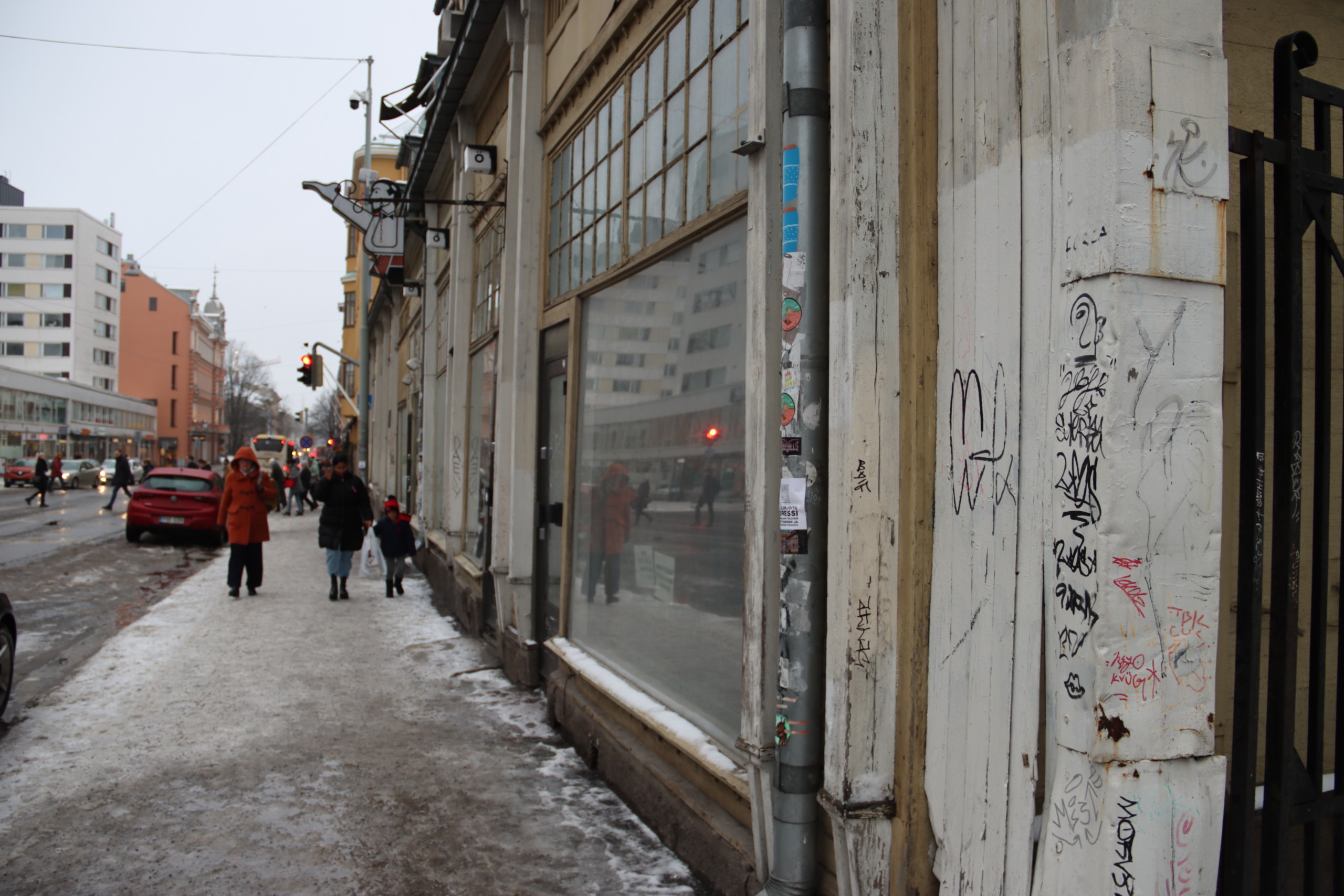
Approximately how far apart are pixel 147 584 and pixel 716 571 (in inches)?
443

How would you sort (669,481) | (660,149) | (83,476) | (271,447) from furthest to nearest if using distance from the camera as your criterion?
(271,447)
(83,476)
(660,149)
(669,481)

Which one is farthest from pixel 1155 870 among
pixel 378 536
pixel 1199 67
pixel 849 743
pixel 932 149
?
pixel 378 536

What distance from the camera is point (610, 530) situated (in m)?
5.68

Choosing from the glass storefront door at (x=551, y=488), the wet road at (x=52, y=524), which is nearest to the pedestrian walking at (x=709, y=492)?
the glass storefront door at (x=551, y=488)

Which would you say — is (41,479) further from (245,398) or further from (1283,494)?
(245,398)

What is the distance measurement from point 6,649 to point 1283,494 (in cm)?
677

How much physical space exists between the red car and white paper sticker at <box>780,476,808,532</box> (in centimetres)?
1702

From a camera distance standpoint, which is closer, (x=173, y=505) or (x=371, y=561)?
(x=371, y=561)

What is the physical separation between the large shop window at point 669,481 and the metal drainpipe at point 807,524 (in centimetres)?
74

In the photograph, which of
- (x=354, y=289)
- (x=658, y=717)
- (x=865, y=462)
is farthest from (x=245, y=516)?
(x=354, y=289)

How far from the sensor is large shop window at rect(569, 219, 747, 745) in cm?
405

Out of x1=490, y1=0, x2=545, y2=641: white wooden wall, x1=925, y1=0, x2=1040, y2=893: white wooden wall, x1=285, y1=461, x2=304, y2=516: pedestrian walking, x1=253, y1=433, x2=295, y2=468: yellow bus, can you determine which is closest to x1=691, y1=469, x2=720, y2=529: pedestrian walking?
x1=925, y1=0, x2=1040, y2=893: white wooden wall

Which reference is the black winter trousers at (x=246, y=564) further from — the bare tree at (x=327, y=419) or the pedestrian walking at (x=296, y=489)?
the bare tree at (x=327, y=419)

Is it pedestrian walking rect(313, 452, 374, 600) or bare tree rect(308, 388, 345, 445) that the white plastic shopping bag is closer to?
pedestrian walking rect(313, 452, 374, 600)
